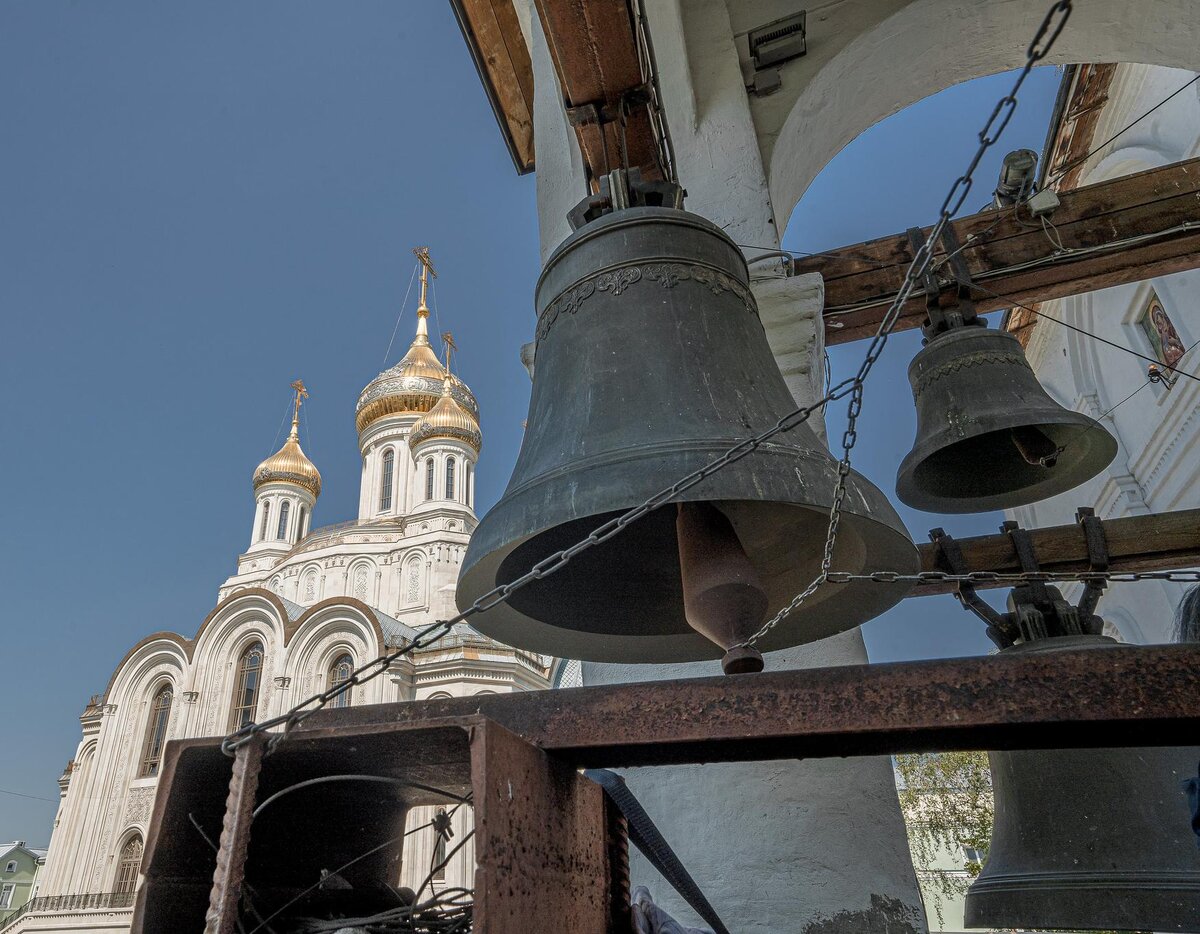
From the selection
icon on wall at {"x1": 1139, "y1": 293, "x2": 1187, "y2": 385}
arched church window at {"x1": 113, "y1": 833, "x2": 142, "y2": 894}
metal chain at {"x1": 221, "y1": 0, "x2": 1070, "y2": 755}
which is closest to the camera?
metal chain at {"x1": 221, "y1": 0, "x2": 1070, "y2": 755}

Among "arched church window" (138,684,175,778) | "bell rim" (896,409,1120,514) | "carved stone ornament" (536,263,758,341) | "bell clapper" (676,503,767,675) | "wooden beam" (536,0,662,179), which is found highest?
"arched church window" (138,684,175,778)

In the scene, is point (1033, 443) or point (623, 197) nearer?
point (623, 197)

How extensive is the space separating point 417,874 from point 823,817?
49.5ft

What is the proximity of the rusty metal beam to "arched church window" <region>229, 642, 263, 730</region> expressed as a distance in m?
19.6

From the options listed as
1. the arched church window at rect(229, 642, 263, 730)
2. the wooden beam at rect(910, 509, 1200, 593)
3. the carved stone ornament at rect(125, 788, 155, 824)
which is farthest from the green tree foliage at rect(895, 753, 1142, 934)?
the carved stone ornament at rect(125, 788, 155, 824)

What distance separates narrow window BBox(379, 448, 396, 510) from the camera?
28.3 meters

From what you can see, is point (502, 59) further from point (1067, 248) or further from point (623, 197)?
point (1067, 248)

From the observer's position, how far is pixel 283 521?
30.7 m

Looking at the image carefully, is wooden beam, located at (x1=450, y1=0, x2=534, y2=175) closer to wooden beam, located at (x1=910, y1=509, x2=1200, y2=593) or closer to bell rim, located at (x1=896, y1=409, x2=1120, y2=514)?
bell rim, located at (x1=896, y1=409, x2=1120, y2=514)

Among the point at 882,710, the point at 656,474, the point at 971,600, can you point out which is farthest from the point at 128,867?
the point at 882,710

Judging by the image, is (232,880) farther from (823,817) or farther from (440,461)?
(440,461)

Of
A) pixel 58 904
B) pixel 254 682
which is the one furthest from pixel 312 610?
pixel 58 904

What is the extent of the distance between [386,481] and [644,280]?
91.9ft

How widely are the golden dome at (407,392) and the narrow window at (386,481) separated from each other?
4.75 ft
